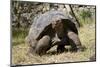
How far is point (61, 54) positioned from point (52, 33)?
0.28 m

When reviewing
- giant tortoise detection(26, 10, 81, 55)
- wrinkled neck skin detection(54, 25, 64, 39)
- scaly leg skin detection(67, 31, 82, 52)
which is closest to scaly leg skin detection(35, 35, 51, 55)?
giant tortoise detection(26, 10, 81, 55)

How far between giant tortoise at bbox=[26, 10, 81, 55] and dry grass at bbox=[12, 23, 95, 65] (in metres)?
0.06

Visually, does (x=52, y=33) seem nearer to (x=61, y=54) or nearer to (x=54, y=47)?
(x=54, y=47)

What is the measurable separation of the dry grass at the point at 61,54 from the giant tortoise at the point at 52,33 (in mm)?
61

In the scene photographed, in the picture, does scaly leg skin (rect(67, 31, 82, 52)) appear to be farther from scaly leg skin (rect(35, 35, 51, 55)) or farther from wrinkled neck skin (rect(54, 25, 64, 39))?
scaly leg skin (rect(35, 35, 51, 55))

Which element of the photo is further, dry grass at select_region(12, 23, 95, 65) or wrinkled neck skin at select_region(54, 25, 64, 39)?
wrinkled neck skin at select_region(54, 25, 64, 39)

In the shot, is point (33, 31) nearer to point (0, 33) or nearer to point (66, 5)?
point (0, 33)

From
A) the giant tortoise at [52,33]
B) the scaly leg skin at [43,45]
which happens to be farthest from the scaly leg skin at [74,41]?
the scaly leg skin at [43,45]

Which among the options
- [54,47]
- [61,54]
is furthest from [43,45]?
[61,54]

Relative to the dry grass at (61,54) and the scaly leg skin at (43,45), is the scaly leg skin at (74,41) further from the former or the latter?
the scaly leg skin at (43,45)

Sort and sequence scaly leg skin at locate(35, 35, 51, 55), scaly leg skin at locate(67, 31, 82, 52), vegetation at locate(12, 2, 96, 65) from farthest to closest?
scaly leg skin at locate(67, 31, 82, 52) < scaly leg skin at locate(35, 35, 51, 55) < vegetation at locate(12, 2, 96, 65)

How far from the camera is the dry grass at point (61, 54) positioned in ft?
7.15

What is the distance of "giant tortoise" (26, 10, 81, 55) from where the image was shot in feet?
7.39

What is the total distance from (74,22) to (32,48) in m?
0.62
